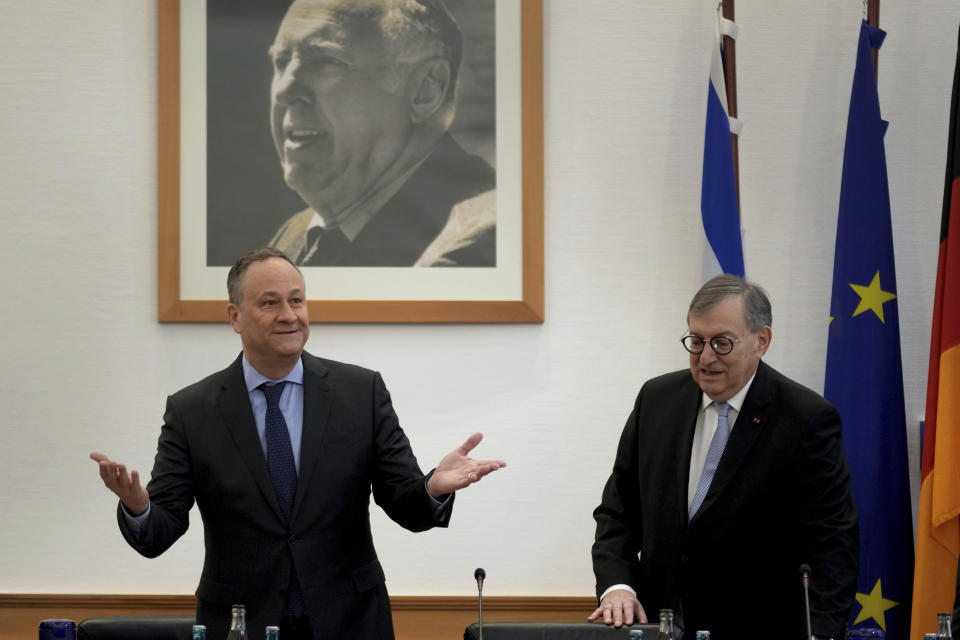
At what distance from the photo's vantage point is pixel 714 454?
301 cm

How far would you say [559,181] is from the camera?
4137 millimetres

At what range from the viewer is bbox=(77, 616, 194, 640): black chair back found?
9.19 feet

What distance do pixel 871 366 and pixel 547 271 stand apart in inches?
48.5

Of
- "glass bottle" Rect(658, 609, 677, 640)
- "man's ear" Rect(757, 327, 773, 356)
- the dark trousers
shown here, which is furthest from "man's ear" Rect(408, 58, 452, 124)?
"glass bottle" Rect(658, 609, 677, 640)

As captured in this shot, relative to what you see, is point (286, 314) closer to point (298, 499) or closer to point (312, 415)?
point (312, 415)

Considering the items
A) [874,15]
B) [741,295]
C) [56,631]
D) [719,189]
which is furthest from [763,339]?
[56,631]

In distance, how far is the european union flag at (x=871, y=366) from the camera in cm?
384

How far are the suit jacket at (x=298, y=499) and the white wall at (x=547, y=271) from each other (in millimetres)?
1163

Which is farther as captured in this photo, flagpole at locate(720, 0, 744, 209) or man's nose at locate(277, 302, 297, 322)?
flagpole at locate(720, 0, 744, 209)

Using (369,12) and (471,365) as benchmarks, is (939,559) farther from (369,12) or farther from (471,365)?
(369,12)

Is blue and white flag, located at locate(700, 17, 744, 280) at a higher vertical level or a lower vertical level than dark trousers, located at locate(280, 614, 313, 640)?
higher

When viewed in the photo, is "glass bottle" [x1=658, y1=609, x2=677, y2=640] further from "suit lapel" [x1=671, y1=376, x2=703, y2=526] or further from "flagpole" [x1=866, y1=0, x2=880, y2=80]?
"flagpole" [x1=866, y1=0, x2=880, y2=80]

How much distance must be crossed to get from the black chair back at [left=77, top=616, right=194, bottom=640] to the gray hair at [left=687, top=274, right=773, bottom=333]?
5.23 feet

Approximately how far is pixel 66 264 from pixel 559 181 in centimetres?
191
